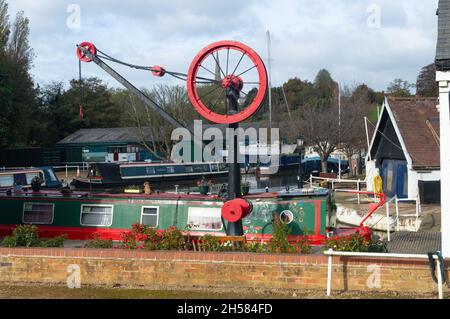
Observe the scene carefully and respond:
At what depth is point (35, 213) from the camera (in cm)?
1820

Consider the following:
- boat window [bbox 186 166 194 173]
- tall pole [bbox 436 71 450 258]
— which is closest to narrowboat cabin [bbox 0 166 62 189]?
boat window [bbox 186 166 194 173]

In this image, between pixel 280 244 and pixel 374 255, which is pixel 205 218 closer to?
pixel 280 244

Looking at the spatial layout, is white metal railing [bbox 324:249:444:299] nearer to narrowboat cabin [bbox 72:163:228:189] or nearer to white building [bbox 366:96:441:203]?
white building [bbox 366:96:441:203]

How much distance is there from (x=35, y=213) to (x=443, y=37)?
12643 millimetres

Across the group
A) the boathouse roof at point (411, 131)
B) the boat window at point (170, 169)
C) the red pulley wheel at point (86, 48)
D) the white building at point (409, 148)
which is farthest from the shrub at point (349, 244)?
the boat window at point (170, 169)

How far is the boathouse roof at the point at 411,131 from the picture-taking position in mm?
22188

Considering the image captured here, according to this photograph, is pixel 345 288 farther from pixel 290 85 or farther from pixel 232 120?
pixel 290 85

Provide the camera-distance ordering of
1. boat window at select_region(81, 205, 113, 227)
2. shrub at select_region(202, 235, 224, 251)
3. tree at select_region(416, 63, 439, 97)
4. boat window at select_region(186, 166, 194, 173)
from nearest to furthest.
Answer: shrub at select_region(202, 235, 224, 251), boat window at select_region(81, 205, 113, 227), boat window at select_region(186, 166, 194, 173), tree at select_region(416, 63, 439, 97)

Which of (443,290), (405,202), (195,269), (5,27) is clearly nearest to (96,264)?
(195,269)

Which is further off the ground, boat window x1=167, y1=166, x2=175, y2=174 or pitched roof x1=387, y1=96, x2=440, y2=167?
pitched roof x1=387, y1=96, x2=440, y2=167

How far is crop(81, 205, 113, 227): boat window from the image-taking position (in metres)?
17.4

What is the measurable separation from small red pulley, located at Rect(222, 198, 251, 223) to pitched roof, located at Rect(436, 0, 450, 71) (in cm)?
504

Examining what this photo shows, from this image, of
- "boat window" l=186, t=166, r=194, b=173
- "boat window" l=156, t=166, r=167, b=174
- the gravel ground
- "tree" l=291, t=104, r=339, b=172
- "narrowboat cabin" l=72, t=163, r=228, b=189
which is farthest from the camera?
"tree" l=291, t=104, r=339, b=172

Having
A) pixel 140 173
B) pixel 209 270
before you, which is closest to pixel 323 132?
pixel 140 173
